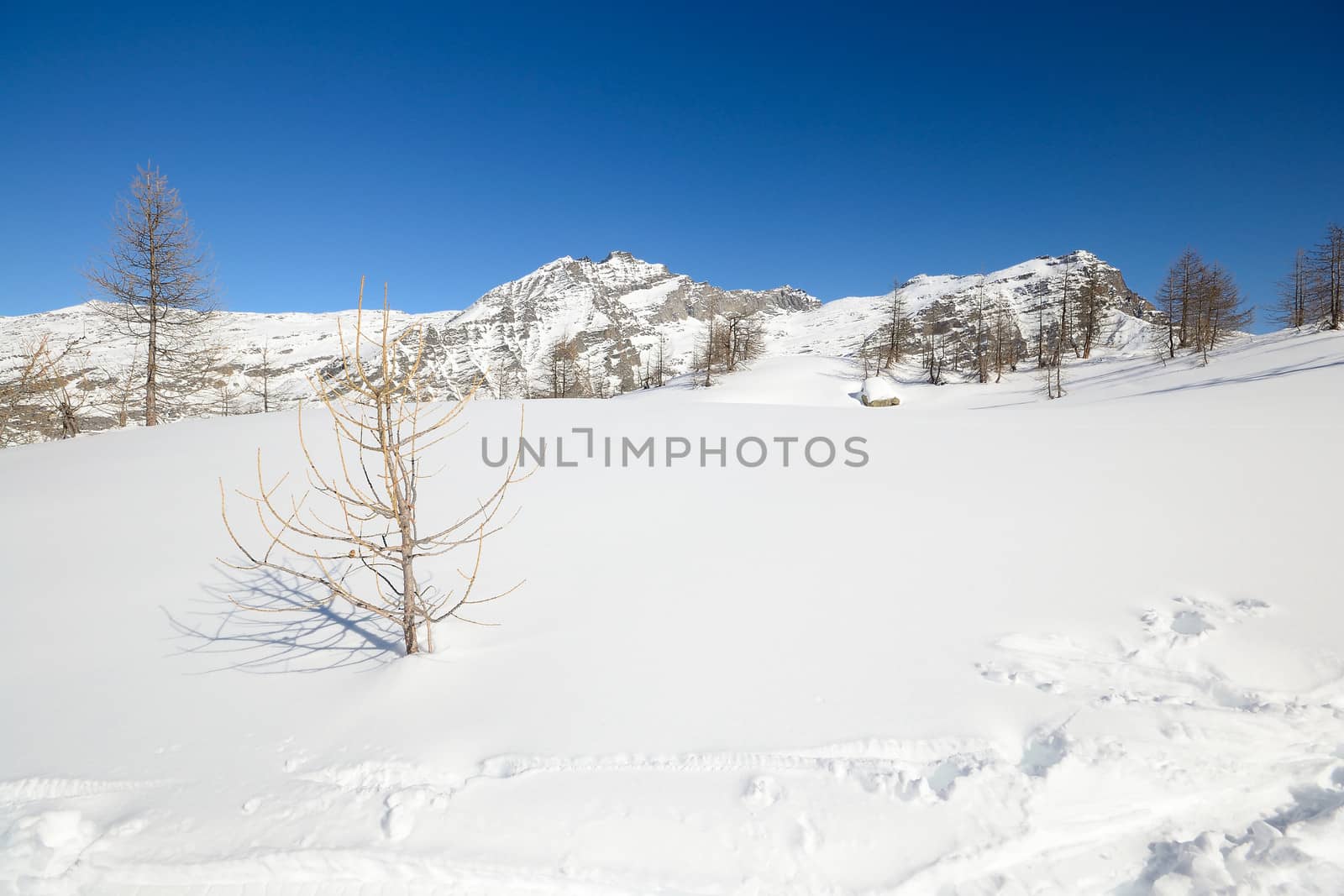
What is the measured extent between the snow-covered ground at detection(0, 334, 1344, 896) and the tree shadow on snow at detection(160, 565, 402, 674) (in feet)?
0.09

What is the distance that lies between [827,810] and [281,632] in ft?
11.6

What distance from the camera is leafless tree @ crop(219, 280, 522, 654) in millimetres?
2387

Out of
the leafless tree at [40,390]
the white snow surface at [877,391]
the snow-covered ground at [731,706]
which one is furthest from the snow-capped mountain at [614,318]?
the snow-covered ground at [731,706]

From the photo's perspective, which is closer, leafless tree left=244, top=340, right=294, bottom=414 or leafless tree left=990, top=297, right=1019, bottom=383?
leafless tree left=244, top=340, right=294, bottom=414

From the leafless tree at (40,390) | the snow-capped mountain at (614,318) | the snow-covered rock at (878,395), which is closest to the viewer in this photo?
the leafless tree at (40,390)

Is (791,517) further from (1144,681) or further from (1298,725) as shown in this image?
(1298,725)

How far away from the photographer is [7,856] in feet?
5.79

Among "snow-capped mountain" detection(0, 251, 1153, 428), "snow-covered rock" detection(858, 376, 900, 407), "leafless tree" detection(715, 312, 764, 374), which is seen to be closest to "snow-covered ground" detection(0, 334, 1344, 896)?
"snow-covered rock" detection(858, 376, 900, 407)

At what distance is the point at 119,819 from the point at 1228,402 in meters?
16.0

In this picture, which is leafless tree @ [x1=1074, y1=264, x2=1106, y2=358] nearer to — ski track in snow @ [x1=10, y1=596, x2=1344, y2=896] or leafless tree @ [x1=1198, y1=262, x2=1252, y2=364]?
leafless tree @ [x1=1198, y1=262, x2=1252, y2=364]

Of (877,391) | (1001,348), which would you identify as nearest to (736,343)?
(877,391)

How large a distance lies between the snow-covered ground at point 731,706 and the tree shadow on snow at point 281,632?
3 centimetres

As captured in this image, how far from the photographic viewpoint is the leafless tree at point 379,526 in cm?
239

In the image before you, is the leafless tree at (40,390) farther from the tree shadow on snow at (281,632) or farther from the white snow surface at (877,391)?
the white snow surface at (877,391)
